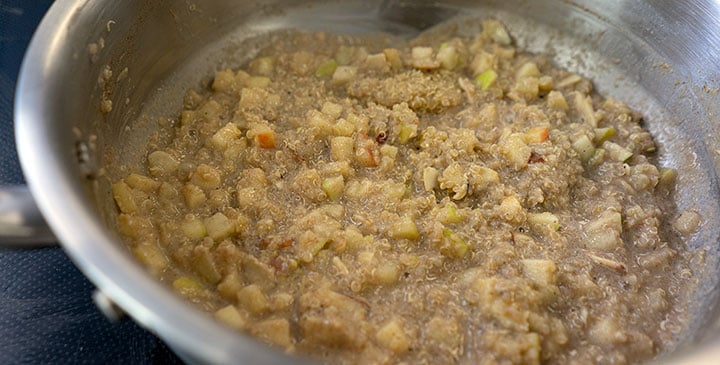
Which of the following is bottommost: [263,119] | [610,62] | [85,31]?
[263,119]

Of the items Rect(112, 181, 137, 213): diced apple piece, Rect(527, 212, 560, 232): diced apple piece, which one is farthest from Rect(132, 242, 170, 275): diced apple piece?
Rect(527, 212, 560, 232): diced apple piece

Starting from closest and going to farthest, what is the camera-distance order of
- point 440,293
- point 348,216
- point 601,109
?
1. point 440,293
2. point 348,216
3. point 601,109

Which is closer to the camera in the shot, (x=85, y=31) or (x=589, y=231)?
(x=85, y=31)

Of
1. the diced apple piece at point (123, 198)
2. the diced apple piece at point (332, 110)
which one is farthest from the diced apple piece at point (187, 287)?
the diced apple piece at point (332, 110)

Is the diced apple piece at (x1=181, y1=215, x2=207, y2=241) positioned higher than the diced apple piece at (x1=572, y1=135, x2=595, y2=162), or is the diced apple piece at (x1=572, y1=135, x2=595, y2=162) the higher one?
the diced apple piece at (x1=572, y1=135, x2=595, y2=162)

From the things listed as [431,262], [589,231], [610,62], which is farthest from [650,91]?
[431,262]

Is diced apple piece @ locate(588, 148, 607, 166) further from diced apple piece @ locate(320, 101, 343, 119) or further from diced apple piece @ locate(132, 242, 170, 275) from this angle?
diced apple piece @ locate(132, 242, 170, 275)

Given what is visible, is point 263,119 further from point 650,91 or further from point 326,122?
point 650,91
